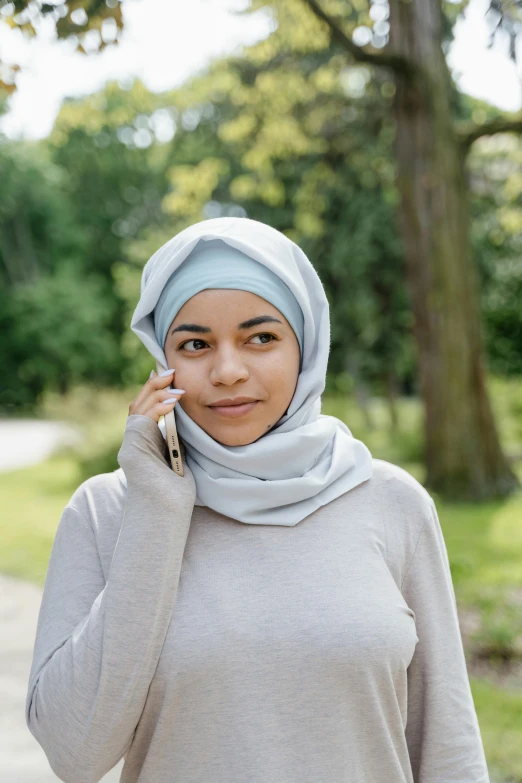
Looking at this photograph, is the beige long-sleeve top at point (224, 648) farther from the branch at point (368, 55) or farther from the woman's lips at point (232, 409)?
the branch at point (368, 55)

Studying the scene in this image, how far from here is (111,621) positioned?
1487 mm

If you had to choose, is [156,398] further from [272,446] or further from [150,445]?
[272,446]

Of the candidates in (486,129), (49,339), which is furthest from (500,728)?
(49,339)

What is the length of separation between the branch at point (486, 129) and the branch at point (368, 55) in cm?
91

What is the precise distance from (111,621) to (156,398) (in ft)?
1.45

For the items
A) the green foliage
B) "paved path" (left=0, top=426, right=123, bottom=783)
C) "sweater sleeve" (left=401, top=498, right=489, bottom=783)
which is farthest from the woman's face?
the green foliage

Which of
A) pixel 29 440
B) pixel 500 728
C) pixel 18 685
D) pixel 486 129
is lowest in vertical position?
pixel 29 440

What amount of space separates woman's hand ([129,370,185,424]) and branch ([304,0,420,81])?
6.85m

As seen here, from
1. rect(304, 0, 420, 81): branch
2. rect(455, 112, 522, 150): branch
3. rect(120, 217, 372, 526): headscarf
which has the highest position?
rect(304, 0, 420, 81): branch

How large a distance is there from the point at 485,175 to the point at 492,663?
10.6 metres

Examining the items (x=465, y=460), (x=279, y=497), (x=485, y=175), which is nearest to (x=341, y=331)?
(x=485, y=175)

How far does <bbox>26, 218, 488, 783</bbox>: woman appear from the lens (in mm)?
1536

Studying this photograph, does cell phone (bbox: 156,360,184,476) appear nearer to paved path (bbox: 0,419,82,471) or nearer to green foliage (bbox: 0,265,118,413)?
paved path (bbox: 0,419,82,471)

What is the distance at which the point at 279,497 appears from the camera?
171cm
